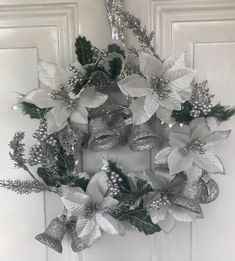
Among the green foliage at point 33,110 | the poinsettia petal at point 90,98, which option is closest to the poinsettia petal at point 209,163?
the poinsettia petal at point 90,98

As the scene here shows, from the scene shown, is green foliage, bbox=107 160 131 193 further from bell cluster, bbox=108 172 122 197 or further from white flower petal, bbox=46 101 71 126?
white flower petal, bbox=46 101 71 126

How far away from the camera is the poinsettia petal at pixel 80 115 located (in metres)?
0.77

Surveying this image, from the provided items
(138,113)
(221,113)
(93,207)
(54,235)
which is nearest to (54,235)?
(54,235)

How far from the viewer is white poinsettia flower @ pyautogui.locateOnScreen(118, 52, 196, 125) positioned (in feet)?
2.42

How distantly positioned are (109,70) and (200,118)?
0.67 feet

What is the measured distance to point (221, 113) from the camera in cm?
80

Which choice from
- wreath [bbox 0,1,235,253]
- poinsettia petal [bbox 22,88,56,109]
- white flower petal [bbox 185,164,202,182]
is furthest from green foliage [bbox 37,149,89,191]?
white flower petal [bbox 185,164,202,182]

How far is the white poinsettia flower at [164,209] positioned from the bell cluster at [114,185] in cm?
7

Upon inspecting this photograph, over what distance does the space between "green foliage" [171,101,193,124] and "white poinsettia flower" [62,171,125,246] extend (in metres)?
0.19

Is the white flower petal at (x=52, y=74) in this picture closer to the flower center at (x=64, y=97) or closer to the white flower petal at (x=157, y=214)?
the flower center at (x=64, y=97)

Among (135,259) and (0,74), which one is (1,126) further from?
(135,259)

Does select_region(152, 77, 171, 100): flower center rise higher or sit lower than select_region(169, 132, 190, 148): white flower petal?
→ higher

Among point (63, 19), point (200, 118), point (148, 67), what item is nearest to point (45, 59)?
point (63, 19)

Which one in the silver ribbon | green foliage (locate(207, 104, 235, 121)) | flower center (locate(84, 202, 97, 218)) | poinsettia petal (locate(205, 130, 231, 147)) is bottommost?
flower center (locate(84, 202, 97, 218))
